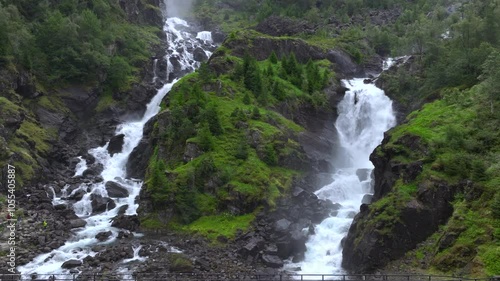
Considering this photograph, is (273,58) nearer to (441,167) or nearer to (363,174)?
(363,174)

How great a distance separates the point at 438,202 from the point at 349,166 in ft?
85.0

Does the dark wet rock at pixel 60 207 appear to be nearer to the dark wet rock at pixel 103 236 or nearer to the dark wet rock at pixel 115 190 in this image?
the dark wet rock at pixel 115 190

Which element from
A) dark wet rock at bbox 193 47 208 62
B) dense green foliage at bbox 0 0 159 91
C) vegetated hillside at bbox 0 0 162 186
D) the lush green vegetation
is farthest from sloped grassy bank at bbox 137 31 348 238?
dark wet rock at bbox 193 47 208 62

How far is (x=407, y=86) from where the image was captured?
77.9m

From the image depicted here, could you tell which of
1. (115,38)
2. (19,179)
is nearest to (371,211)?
(19,179)

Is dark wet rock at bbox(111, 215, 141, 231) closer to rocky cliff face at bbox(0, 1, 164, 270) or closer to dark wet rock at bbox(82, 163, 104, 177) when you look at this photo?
rocky cliff face at bbox(0, 1, 164, 270)

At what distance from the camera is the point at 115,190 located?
60656 millimetres

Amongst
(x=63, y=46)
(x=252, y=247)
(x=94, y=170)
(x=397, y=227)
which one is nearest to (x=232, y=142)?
(x=252, y=247)

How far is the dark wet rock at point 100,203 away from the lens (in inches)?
2254

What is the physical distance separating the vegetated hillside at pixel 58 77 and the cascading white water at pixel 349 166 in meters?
36.0

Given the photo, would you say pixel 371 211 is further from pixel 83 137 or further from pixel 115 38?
pixel 115 38

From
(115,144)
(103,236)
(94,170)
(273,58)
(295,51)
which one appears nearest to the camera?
(103,236)

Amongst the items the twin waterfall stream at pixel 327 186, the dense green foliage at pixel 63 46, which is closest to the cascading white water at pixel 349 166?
the twin waterfall stream at pixel 327 186

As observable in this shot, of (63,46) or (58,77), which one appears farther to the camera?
(63,46)
